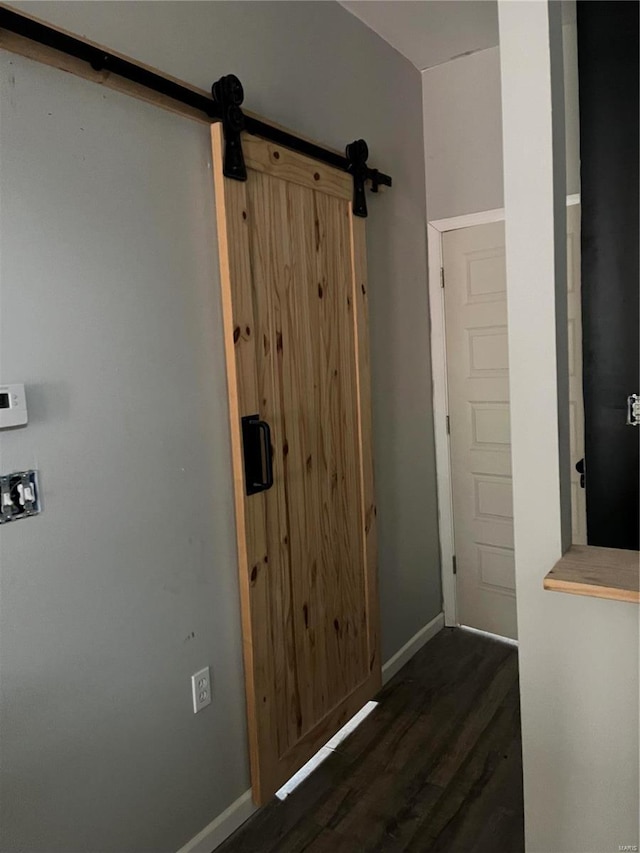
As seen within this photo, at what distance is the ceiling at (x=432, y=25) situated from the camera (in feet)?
8.54

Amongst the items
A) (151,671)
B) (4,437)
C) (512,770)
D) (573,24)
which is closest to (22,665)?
(151,671)

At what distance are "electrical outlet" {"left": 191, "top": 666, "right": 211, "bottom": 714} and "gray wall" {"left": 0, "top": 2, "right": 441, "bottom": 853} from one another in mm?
26

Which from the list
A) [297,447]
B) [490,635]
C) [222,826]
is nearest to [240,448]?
[297,447]

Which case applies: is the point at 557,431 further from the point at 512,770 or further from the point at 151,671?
Answer: the point at 512,770

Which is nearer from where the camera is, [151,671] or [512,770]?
[151,671]

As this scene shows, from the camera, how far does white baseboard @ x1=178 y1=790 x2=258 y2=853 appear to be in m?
1.91

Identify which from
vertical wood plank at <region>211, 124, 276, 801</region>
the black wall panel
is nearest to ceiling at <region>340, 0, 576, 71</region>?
the black wall panel

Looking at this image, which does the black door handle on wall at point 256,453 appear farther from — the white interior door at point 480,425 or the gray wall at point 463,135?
the gray wall at point 463,135

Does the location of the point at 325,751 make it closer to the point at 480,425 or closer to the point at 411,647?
the point at 411,647

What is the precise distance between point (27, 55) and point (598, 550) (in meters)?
1.72

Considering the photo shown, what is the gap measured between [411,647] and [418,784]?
967 mm

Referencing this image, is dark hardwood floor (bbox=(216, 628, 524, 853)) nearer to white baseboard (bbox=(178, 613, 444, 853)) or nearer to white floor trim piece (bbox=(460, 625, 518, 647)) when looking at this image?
white baseboard (bbox=(178, 613, 444, 853))

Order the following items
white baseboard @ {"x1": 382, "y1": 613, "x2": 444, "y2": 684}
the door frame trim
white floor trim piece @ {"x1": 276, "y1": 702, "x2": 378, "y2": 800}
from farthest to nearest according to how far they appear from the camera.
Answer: the door frame trim → white baseboard @ {"x1": 382, "y1": 613, "x2": 444, "y2": 684} → white floor trim piece @ {"x1": 276, "y1": 702, "x2": 378, "y2": 800}

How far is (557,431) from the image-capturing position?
1.37 metres
